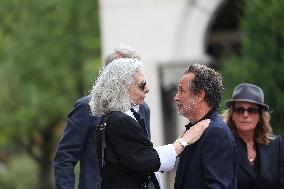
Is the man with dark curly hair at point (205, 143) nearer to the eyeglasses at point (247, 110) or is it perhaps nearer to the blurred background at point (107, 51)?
the eyeglasses at point (247, 110)

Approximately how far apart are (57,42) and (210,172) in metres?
15.9

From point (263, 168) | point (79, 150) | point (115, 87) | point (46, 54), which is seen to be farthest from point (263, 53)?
point (46, 54)

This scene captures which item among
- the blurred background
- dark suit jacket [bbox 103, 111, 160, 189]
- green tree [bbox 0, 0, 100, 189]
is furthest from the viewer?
green tree [bbox 0, 0, 100, 189]

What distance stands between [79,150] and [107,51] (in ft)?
25.2

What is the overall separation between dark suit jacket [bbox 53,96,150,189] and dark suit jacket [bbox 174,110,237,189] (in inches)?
44.9

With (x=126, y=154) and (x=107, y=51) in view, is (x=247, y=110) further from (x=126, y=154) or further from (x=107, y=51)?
(x=107, y=51)

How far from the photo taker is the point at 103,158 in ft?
17.9

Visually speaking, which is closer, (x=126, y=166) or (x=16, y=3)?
(x=126, y=166)

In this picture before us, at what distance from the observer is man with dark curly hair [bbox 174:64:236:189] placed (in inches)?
213

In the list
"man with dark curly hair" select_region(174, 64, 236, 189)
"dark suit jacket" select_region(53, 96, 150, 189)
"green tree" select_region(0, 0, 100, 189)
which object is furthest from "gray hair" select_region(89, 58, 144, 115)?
"green tree" select_region(0, 0, 100, 189)

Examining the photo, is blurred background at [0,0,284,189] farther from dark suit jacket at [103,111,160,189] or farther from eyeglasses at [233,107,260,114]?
dark suit jacket at [103,111,160,189]

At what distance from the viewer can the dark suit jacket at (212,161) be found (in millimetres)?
5406

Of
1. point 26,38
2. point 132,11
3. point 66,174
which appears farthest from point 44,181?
point 66,174

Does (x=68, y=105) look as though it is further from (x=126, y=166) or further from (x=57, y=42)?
(x=126, y=166)
